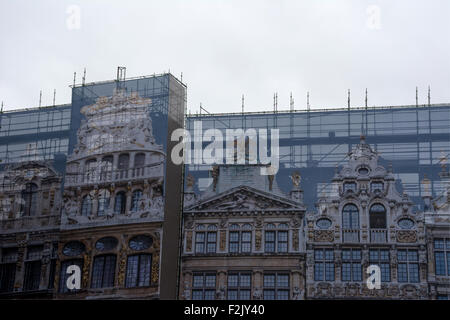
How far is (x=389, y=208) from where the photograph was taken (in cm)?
4581

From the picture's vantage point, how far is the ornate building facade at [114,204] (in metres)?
46.7

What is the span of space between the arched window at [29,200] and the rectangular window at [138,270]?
7219mm

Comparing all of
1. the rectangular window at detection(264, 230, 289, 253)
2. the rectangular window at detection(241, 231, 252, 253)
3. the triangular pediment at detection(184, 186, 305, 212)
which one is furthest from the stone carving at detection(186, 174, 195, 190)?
the rectangular window at detection(264, 230, 289, 253)

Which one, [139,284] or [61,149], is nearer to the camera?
[139,284]

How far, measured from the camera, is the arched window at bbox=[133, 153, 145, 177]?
4822 cm

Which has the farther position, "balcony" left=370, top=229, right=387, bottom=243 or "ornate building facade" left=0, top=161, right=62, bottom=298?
"ornate building facade" left=0, top=161, right=62, bottom=298

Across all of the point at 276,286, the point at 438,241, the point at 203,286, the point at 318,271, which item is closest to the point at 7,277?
the point at 203,286

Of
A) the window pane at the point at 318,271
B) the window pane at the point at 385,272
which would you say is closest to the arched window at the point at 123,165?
the window pane at the point at 318,271

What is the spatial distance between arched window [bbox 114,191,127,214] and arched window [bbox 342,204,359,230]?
11061mm

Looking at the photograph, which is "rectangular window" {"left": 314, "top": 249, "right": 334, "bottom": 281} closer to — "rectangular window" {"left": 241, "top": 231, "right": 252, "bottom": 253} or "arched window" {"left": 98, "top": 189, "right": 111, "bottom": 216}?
"rectangular window" {"left": 241, "top": 231, "right": 252, "bottom": 253}
